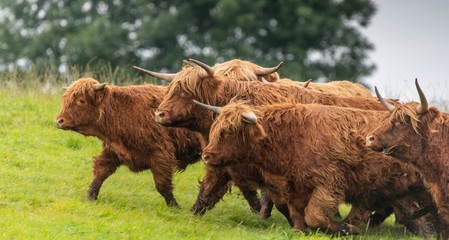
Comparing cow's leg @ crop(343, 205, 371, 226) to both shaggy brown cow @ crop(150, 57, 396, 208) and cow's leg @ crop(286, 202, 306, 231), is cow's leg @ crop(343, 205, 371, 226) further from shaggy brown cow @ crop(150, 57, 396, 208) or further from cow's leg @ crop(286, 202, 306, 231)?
shaggy brown cow @ crop(150, 57, 396, 208)

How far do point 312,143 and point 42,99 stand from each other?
7642 mm

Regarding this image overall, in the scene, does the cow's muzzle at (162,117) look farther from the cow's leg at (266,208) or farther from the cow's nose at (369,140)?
the cow's nose at (369,140)

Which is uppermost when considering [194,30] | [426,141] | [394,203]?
[426,141]

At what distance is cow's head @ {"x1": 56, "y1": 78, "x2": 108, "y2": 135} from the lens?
38.9ft

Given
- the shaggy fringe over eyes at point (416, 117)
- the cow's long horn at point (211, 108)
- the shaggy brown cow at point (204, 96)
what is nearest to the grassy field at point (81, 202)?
the shaggy brown cow at point (204, 96)

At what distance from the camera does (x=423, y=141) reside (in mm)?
10547

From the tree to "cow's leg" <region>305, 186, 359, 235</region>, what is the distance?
1700 cm

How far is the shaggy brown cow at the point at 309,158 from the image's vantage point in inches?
415

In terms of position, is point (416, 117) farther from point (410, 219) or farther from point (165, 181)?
point (165, 181)

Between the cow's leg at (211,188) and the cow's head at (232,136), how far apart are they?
0.69 meters

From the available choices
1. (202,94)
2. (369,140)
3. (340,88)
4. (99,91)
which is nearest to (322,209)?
(369,140)

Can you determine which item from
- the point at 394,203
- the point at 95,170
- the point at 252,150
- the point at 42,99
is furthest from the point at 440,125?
the point at 42,99

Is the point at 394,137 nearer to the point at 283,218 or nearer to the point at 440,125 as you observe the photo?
the point at 440,125

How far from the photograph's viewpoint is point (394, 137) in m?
10.5
